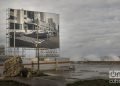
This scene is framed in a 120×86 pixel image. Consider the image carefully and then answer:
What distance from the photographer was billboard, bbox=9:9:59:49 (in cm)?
5097

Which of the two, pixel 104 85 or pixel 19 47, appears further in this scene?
pixel 19 47

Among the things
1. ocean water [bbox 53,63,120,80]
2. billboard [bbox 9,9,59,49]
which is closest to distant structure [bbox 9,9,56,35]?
billboard [bbox 9,9,59,49]

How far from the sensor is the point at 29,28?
52.1 m

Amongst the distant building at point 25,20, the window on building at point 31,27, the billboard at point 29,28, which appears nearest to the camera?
the distant building at point 25,20

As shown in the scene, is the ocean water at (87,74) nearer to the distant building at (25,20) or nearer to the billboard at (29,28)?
the billboard at (29,28)

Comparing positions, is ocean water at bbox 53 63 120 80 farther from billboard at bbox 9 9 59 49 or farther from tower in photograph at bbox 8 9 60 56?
billboard at bbox 9 9 59 49

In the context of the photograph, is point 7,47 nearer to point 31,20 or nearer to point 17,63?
point 31,20

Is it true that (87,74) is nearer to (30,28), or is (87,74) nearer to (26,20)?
(30,28)

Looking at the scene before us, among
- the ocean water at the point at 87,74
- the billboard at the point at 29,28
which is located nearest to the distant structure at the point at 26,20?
the billboard at the point at 29,28

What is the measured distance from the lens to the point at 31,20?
52188mm

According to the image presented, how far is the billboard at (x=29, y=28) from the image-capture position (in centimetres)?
5097

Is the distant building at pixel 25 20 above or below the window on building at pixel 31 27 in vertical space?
above

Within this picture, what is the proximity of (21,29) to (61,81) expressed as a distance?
35.3 m

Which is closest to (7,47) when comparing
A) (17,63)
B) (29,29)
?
(29,29)
